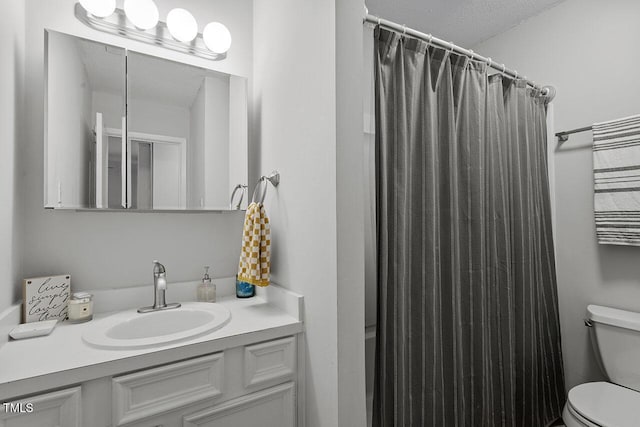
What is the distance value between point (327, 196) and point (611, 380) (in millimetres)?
1760

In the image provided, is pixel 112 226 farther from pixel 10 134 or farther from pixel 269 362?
pixel 269 362

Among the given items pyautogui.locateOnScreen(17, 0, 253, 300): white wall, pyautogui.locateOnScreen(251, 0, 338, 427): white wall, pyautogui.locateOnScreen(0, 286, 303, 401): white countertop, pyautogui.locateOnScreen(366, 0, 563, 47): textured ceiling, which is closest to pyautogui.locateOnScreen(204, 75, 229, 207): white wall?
pyautogui.locateOnScreen(17, 0, 253, 300): white wall

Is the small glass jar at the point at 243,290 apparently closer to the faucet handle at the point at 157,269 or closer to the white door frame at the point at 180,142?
the faucet handle at the point at 157,269

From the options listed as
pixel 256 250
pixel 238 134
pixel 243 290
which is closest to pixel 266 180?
pixel 238 134

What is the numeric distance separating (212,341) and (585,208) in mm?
2107

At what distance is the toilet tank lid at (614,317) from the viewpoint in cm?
146

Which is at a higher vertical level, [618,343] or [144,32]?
[144,32]

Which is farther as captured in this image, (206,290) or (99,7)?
(206,290)

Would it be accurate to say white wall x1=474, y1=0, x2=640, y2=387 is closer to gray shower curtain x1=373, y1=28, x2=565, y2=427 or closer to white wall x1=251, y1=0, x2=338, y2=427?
gray shower curtain x1=373, y1=28, x2=565, y2=427

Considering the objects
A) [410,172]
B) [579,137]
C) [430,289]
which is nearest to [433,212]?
[410,172]

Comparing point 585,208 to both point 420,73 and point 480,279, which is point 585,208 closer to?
point 480,279

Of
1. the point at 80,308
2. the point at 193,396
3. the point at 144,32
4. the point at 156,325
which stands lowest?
the point at 193,396

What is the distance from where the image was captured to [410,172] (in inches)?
47.6

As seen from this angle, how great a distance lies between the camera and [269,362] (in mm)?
1161
